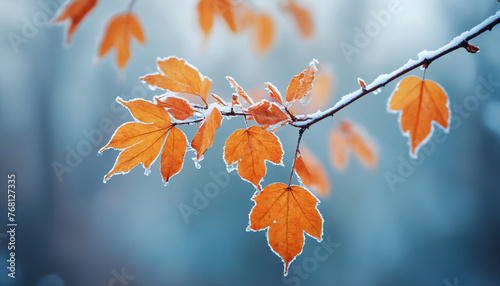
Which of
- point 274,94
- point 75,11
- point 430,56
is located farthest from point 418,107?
point 75,11

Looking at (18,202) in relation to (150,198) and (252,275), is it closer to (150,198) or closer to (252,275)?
(150,198)

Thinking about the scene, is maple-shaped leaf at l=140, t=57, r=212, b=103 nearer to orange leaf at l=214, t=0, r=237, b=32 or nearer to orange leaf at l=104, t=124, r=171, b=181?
orange leaf at l=104, t=124, r=171, b=181

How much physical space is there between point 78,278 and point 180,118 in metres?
4.54

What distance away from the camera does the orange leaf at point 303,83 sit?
330 millimetres

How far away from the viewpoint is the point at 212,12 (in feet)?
2.03

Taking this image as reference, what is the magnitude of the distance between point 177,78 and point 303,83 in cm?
16

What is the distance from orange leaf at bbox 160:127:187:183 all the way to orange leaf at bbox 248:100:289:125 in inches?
3.8

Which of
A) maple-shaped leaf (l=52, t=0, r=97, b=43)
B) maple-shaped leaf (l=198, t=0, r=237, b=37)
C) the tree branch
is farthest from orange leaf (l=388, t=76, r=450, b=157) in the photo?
maple-shaped leaf (l=52, t=0, r=97, b=43)

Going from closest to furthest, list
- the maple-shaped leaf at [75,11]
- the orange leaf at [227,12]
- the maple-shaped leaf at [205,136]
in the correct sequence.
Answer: the maple-shaped leaf at [205,136]
the maple-shaped leaf at [75,11]
the orange leaf at [227,12]

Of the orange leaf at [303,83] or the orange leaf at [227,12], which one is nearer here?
the orange leaf at [303,83]

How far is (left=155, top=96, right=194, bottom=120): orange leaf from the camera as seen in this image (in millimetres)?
339

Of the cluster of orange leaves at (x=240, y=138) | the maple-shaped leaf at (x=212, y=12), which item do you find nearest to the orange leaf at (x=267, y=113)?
the cluster of orange leaves at (x=240, y=138)

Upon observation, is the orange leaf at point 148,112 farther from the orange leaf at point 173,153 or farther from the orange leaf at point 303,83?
the orange leaf at point 303,83

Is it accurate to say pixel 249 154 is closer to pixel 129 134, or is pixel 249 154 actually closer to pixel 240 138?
pixel 240 138
